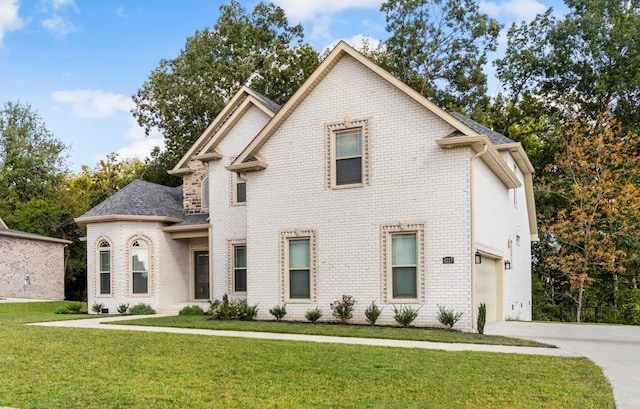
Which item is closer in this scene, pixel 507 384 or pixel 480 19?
pixel 507 384

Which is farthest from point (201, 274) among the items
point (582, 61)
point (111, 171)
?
point (111, 171)

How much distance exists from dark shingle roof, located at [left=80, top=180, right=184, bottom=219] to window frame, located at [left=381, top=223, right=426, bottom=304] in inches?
395

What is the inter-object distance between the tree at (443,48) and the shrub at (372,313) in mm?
21649

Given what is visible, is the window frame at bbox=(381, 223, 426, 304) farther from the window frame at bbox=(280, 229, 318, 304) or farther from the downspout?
the window frame at bbox=(280, 229, 318, 304)

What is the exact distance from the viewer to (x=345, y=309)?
14734 millimetres

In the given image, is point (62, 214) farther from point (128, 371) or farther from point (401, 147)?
point (128, 371)

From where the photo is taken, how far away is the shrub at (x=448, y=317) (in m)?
13.5

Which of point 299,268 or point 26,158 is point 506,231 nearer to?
point 299,268

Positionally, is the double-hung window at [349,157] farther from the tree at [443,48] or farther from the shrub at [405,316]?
the tree at [443,48]

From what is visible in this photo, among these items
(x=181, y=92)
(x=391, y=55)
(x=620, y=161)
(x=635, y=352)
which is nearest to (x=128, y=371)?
(x=635, y=352)

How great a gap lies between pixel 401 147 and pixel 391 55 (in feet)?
72.4

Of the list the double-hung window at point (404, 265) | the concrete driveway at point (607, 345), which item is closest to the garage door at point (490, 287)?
the concrete driveway at point (607, 345)

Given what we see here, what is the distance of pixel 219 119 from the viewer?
69.3ft

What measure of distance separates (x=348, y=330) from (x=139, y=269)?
34.7ft
